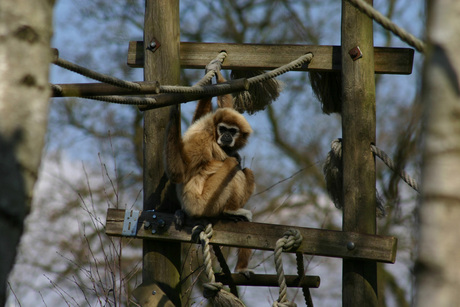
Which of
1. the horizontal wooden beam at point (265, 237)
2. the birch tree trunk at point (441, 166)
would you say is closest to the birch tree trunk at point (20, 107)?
the birch tree trunk at point (441, 166)

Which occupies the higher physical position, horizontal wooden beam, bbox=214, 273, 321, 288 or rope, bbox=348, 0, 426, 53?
rope, bbox=348, 0, 426, 53

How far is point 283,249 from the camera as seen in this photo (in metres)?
4.39

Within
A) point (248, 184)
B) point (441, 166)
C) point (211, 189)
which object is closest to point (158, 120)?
point (211, 189)

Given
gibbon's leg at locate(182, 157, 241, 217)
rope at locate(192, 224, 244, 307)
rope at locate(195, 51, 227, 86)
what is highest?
rope at locate(195, 51, 227, 86)

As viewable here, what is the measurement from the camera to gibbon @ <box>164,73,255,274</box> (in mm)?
4805

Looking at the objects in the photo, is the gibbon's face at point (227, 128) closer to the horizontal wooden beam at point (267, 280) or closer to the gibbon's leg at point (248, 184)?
the gibbon's leg at point (248, 184)

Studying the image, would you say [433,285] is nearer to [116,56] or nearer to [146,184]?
[146,184]

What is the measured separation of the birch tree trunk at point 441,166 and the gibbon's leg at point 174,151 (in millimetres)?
2883

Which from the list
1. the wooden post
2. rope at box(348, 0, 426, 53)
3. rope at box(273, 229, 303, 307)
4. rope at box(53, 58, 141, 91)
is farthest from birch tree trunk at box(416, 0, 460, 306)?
the wooden post

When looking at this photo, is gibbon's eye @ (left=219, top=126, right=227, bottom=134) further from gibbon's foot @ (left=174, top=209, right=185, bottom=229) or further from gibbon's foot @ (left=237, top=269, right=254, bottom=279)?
gibbon's foot @ (left=237, top=269, right=254, bottom=279)

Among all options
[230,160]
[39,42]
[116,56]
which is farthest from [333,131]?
[39,42]

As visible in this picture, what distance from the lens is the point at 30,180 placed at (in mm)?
1730

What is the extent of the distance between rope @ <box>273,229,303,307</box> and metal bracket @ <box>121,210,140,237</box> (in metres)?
1.23

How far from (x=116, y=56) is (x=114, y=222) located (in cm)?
976
